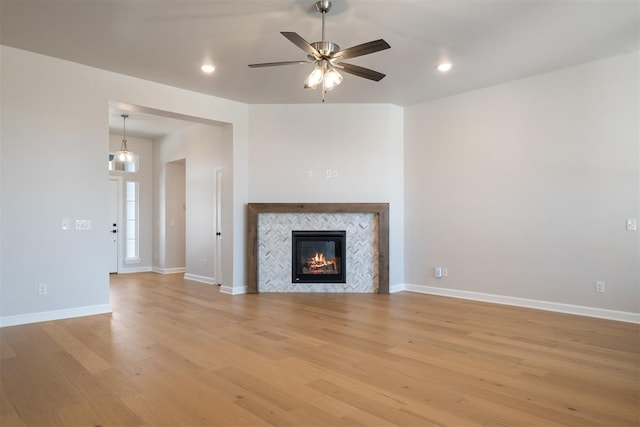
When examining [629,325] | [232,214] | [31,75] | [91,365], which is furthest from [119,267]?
[629,325]

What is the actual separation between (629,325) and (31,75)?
6.86 metres

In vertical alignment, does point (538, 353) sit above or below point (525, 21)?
below

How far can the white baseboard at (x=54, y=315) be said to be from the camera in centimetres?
425

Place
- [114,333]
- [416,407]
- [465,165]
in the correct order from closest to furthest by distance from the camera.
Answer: [416,407], [114,333], [465,165]

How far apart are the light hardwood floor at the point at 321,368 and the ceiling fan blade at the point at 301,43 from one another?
243cm

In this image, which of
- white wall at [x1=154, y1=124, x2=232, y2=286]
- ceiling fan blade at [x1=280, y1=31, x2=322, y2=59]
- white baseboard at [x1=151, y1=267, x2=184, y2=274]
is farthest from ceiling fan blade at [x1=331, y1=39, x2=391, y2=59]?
white baseboard at [x1=151, y1=267, x2=184, y2=274]

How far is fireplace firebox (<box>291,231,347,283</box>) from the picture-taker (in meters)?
6.32

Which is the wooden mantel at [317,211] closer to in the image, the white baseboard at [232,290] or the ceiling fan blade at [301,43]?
the white baseboard at [232,290]

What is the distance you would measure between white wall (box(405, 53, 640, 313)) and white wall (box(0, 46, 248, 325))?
4249 millimetres

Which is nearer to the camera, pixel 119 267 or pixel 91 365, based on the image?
pixel 91 365

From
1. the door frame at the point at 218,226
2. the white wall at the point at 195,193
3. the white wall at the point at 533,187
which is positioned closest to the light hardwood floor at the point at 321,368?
the white wall at the point at 533,187

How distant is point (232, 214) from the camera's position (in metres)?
6.27

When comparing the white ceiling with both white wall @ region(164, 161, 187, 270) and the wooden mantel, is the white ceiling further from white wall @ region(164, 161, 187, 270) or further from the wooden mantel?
white wall @ region(164, 161, 187, 270)

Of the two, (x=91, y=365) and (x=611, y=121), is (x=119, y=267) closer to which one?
(x=91, y=365)
